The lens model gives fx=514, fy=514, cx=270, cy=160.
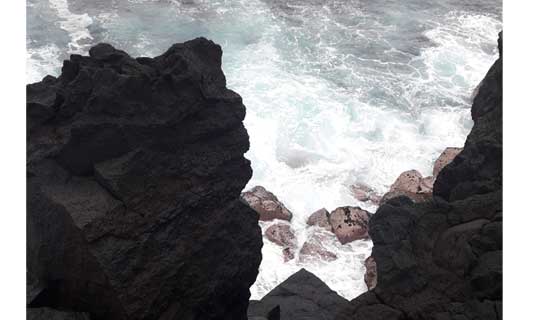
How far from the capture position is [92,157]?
8.38 meters

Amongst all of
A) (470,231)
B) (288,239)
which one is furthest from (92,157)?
(288,239)

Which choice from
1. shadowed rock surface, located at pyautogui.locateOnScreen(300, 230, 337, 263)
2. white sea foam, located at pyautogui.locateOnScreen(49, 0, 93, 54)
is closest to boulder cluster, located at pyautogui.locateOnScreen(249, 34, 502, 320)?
shadowed rock surface, located at pyautogui.locateOnScreen(300, 230, 337, 263)

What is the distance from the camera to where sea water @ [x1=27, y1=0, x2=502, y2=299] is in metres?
22.9

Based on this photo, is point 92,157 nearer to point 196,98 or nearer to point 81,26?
point 196,98

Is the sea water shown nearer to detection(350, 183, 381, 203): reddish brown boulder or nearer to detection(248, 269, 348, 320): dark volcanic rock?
detection(350, 183, 381, 203): reddish brown boulder

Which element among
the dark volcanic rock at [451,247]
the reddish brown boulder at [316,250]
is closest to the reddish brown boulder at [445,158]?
the reddish brown boulder at [316,250]

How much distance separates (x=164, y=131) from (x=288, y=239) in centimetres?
1165

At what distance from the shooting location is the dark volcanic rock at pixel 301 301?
12828 millimetres

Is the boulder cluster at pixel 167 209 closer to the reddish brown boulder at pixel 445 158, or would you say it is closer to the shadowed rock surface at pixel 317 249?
the shadowed rock surface at pixel 317 249

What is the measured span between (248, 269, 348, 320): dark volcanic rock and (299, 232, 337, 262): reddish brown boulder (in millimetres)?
4377

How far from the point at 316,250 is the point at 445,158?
8.02m

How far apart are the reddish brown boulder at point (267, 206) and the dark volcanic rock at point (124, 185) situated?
1109cm

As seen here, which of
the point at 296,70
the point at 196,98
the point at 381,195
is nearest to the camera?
the point at 196,98

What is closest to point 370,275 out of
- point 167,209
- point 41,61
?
point 167,209
